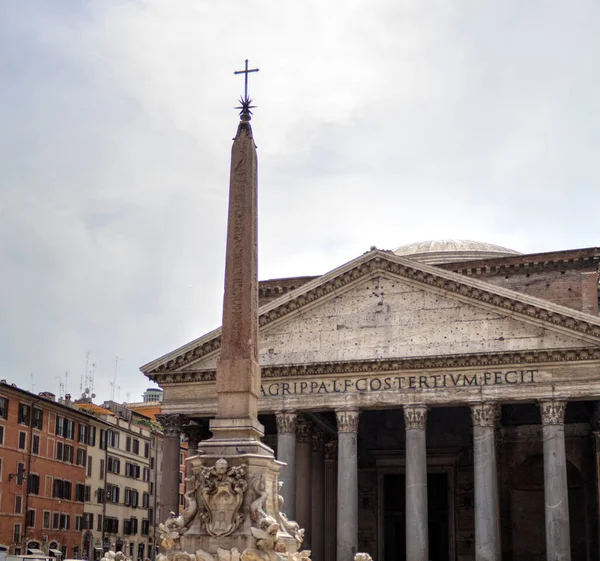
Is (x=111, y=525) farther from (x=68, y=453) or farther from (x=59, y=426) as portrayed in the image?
(x=59, y=426)

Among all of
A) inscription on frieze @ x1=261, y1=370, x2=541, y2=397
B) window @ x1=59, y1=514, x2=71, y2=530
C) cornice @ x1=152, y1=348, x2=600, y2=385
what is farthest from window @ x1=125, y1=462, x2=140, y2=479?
inscription on frieze @ x1=261, y1=370, x2=541, y2=397

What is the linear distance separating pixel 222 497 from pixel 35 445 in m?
31.6

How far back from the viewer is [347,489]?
85.7ft

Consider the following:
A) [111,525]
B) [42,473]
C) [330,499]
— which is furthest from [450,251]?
[111,525]

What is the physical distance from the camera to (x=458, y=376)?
26172 mm

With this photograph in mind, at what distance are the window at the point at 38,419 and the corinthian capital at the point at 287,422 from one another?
15.3 metres

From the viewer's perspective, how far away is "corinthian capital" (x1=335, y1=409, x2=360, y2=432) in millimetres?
26703

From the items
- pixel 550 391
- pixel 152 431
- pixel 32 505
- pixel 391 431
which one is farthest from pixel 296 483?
pixel 152 431

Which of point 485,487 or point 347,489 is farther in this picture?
point 347,489

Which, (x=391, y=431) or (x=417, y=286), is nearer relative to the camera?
(x=417, y=286)

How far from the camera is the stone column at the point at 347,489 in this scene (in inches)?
1011

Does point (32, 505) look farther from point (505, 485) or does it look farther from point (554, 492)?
point (554, 492)

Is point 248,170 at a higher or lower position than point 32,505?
higher

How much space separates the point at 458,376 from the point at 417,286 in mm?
2801
